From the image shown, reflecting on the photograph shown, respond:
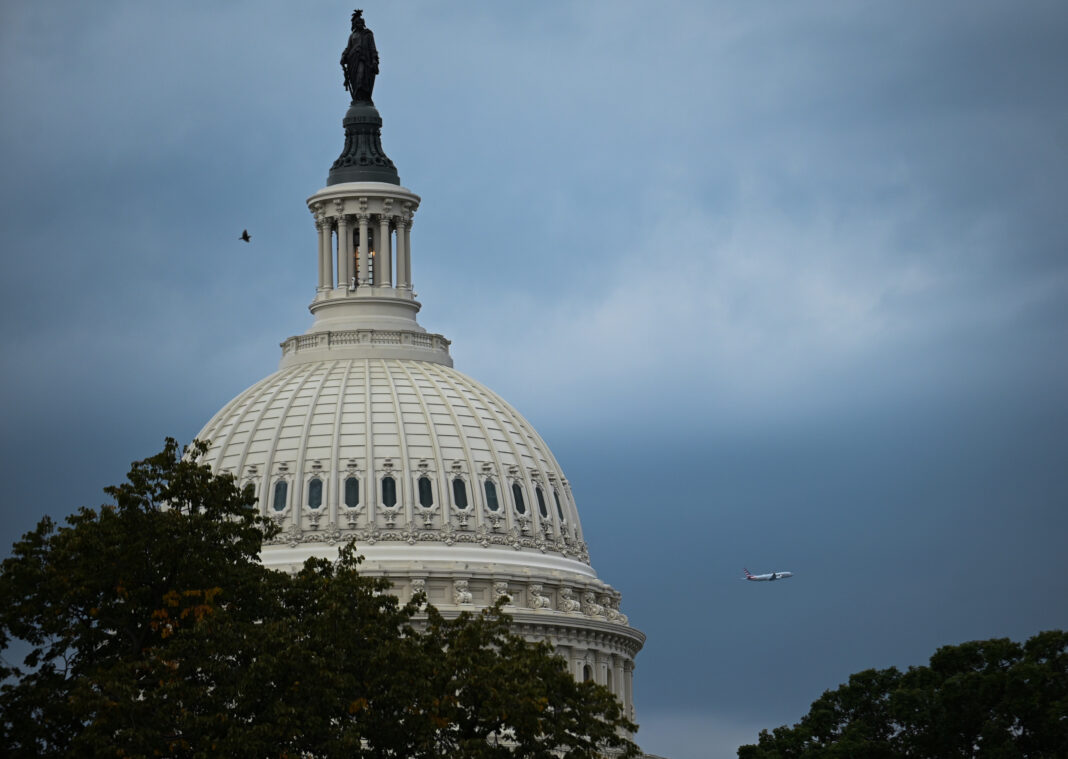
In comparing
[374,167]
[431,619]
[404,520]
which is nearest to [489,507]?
[404,520]

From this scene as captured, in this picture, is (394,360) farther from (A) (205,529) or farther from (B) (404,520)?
(A) (205,529)

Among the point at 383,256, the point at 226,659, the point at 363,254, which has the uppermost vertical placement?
the point at 363,254

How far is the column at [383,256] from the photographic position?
16700 centimetres

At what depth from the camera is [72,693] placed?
301 feet

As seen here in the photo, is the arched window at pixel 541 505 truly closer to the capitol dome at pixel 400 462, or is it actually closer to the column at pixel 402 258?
the capitol dome at pixel 400 462

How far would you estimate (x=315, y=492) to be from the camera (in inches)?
6117

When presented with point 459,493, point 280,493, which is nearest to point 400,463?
point 459,493

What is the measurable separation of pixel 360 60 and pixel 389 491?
94.9ft

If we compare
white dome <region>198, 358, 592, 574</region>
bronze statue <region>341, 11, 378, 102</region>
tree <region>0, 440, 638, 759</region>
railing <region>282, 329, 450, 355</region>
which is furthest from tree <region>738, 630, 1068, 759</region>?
bronze statue <region>341, 11, 378, 102</region>

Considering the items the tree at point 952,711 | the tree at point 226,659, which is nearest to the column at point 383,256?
the tree at point 952,711

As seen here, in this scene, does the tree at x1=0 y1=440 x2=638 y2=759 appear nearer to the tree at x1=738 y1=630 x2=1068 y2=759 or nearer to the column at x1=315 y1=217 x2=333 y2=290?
the tree at x1=738 y1=630 x2=1068 y2=759

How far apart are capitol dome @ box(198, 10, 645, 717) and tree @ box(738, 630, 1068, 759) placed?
2685 cm

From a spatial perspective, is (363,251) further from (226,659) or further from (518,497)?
(226,659)

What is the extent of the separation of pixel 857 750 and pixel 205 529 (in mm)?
37073
